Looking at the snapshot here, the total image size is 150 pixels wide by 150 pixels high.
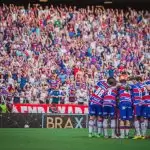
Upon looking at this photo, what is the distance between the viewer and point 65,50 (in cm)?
4078

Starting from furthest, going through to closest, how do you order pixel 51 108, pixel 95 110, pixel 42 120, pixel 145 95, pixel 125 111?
pixel 51 108
pixel 42 120
pixel 95 110
pixel 145 95
pixel 125 111

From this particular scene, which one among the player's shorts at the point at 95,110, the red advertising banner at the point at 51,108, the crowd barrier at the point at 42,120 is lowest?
the crowd barrier at the point at 42,120

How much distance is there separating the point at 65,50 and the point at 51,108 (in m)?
8.84

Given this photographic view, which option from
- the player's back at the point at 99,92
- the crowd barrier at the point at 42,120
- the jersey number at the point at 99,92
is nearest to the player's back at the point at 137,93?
the player's back at the point at 99,92

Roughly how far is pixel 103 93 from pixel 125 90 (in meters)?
0.81

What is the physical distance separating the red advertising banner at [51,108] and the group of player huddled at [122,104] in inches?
377

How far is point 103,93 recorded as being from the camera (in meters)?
22.3

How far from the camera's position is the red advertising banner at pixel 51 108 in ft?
107

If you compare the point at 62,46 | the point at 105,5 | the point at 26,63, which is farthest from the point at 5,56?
the point at 105,5

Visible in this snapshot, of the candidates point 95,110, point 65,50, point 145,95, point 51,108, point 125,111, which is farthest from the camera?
point 65,50

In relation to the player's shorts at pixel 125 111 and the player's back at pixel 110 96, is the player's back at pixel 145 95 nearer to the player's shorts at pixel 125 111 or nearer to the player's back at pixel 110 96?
the player's shorts at pixel 125 111

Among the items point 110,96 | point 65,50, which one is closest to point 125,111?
point 110,96

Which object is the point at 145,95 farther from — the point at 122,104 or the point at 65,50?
the point at 65,50

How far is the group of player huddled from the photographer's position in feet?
72.5
